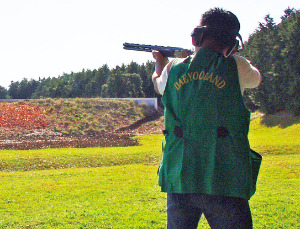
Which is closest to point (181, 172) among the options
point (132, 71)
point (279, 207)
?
point (279, 207)

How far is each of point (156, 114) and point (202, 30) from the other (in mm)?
33845

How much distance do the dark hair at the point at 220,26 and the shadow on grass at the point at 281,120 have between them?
29971 mm

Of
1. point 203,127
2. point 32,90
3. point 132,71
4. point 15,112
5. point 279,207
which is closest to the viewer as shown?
point 203,127

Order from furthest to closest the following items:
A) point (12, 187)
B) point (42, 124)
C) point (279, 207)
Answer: point (42, 124), point (12, 187), point (279, 207)

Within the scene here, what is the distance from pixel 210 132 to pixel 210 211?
43 cm

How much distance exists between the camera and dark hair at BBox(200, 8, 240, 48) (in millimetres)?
2154

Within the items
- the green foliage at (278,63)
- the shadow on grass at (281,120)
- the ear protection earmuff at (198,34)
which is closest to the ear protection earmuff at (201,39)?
the ear protection earmuff at (198,34)

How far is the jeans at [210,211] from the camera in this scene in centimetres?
198

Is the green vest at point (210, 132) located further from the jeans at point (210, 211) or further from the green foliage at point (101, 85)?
the green foliage at point (101, 85)

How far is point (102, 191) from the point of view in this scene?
7.54 metres

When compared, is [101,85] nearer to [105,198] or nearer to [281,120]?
[281,120]

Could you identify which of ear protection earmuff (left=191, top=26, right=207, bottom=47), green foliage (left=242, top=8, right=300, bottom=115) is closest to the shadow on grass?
green foliage (left=242, top=8, right=300, bottom=115)

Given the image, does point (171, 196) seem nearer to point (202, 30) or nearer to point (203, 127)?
point (203, 127)

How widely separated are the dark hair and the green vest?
145 millimetres
